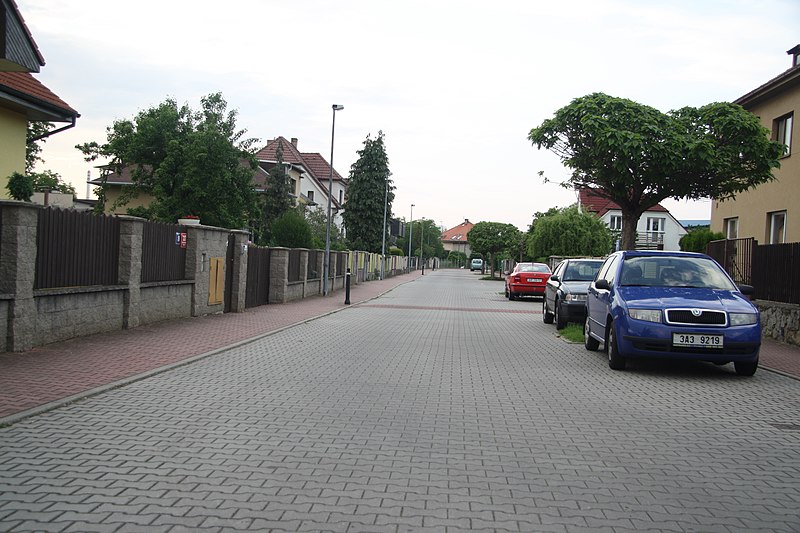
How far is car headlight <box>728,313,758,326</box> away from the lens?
9.39m

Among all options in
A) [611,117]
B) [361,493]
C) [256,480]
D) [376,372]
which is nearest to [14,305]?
[376,372]

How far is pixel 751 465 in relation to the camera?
542cm

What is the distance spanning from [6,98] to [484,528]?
1629 centimetres

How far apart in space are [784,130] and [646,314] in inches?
675

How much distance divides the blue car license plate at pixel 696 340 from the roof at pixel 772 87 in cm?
1554

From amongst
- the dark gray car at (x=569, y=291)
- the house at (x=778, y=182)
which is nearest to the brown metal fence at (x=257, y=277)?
the dark gray car at (x=569, y=291)

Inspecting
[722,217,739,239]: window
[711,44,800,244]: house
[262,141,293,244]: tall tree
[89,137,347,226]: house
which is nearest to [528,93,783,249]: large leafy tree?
[711,44,800,244]: house

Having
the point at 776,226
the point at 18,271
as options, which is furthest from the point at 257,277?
the point at 776,226

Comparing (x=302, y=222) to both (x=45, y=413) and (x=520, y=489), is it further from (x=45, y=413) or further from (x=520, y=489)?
(x=520, y=489)

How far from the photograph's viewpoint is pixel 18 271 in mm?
9266

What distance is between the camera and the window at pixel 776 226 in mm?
23484

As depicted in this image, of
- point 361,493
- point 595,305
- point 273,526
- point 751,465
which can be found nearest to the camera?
point 273,526

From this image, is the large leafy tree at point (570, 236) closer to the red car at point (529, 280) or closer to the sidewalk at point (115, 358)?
the red car at point (529, 280)

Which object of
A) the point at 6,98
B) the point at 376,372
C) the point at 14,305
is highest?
the point at 6,98
